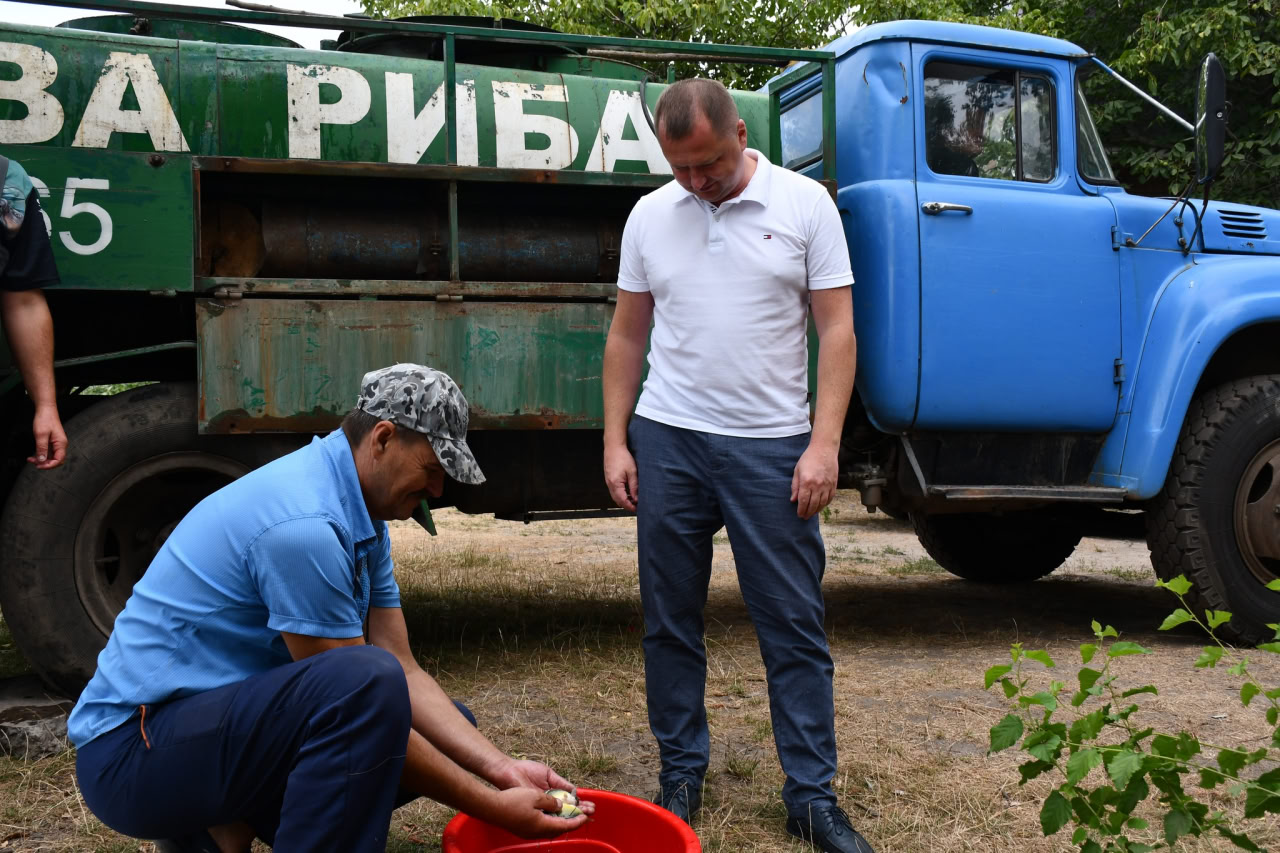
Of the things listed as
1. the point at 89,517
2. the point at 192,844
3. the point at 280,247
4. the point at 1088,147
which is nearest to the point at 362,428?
the point at 192,844

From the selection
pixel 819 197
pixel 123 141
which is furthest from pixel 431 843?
pixel 123 141

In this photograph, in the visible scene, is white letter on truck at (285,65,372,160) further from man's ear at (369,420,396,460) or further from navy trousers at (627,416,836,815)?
man's ear at (369,420,396,460)

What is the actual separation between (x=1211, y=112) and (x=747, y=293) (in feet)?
8.46

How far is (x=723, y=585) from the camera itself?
6.70 metres

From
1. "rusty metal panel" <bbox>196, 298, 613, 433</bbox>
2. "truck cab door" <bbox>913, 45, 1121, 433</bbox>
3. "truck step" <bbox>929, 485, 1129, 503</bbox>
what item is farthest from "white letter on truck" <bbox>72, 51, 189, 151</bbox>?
"truck step" <bbox>929, 485, 1129, 503</bbox>

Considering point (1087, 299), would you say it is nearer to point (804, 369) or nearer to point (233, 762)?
point (804, 369)

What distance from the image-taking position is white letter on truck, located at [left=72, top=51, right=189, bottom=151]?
365 centimetres

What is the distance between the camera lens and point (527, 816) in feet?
7.01

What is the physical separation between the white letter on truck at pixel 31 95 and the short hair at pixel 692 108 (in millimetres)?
2194

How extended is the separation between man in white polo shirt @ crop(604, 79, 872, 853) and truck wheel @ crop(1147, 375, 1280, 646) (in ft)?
8.62

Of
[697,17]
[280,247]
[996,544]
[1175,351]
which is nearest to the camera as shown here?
[280,247]

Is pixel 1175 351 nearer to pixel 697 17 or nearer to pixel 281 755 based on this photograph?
A: pixel 281 755

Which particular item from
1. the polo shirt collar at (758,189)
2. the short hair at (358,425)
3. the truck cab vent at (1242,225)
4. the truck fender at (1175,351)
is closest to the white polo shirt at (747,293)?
the polo shirt collar at (758,189)

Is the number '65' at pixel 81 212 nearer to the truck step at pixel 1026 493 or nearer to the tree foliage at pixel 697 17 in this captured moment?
the truck step at pixel 1026 493
